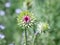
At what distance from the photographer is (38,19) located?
2840 millimetres

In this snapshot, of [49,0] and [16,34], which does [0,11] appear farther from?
[49,0]

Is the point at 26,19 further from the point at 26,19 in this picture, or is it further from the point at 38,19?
the point at 38,19

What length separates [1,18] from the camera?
3.94 meters

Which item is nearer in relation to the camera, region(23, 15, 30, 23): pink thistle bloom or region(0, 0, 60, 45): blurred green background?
region(23, 15, 30, 23): pink thistle bloom

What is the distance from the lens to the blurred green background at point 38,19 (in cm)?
291

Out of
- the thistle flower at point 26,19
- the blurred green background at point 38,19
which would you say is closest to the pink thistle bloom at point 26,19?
the thistle flower at point 26,19

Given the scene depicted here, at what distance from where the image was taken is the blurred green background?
115 inches

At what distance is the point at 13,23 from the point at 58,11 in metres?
0.68

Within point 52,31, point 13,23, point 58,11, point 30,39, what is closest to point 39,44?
point 30,39

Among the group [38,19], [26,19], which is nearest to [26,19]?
[26,19]

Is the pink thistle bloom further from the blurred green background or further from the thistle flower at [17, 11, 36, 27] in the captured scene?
the blurred green background

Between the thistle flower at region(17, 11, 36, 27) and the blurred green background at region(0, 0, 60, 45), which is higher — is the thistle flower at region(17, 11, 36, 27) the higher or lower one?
the higher one

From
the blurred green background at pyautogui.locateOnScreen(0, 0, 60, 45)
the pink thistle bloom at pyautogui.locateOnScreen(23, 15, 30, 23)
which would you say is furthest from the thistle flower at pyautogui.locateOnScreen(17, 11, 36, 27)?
the blurred green background at pyautogui.locateOnScreen(0, 0, 60, 45)

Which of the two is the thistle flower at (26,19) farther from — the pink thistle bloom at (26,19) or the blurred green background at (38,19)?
the blurred green background at (38,19)
